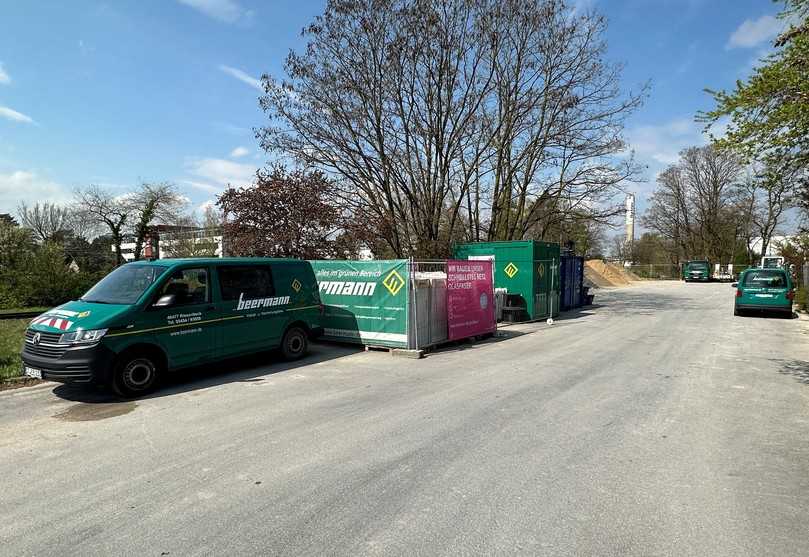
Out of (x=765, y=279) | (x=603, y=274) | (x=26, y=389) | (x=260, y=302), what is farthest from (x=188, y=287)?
(x=603, y=274)

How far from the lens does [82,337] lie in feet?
20.8

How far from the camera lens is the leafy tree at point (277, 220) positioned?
1494 cm

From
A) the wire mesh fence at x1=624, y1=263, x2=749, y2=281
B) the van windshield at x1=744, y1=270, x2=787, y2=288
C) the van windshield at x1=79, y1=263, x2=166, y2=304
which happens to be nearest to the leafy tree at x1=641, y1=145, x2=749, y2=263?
the wire mesh fence at x1=624, y1=263, x2=749, y2=281

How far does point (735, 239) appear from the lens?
189 ft

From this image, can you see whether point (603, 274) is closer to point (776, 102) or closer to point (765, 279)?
point (765, 279)

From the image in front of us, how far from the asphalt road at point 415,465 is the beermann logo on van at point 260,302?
3.93 ft

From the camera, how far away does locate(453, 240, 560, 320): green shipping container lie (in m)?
16.6

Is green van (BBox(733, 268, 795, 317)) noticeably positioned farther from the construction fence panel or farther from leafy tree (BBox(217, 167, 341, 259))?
leafy tree (BBox(217, 167, 341, 259))

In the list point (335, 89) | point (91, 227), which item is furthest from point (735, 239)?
point (91, 227)

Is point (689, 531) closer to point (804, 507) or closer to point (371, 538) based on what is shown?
point (804, 507)

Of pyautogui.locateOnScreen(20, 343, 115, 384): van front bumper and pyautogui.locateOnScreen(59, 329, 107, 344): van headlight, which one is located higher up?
pyautogui.locateOnScreen(59, 329, 107, 344): van headlight

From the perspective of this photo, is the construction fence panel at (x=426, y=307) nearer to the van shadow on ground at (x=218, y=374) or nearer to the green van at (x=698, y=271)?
the van shadow on ground at (x=218, y=374)

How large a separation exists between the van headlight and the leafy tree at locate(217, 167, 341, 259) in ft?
28.2

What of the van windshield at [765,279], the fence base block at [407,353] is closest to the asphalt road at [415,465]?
the fence base block at [407,353]
